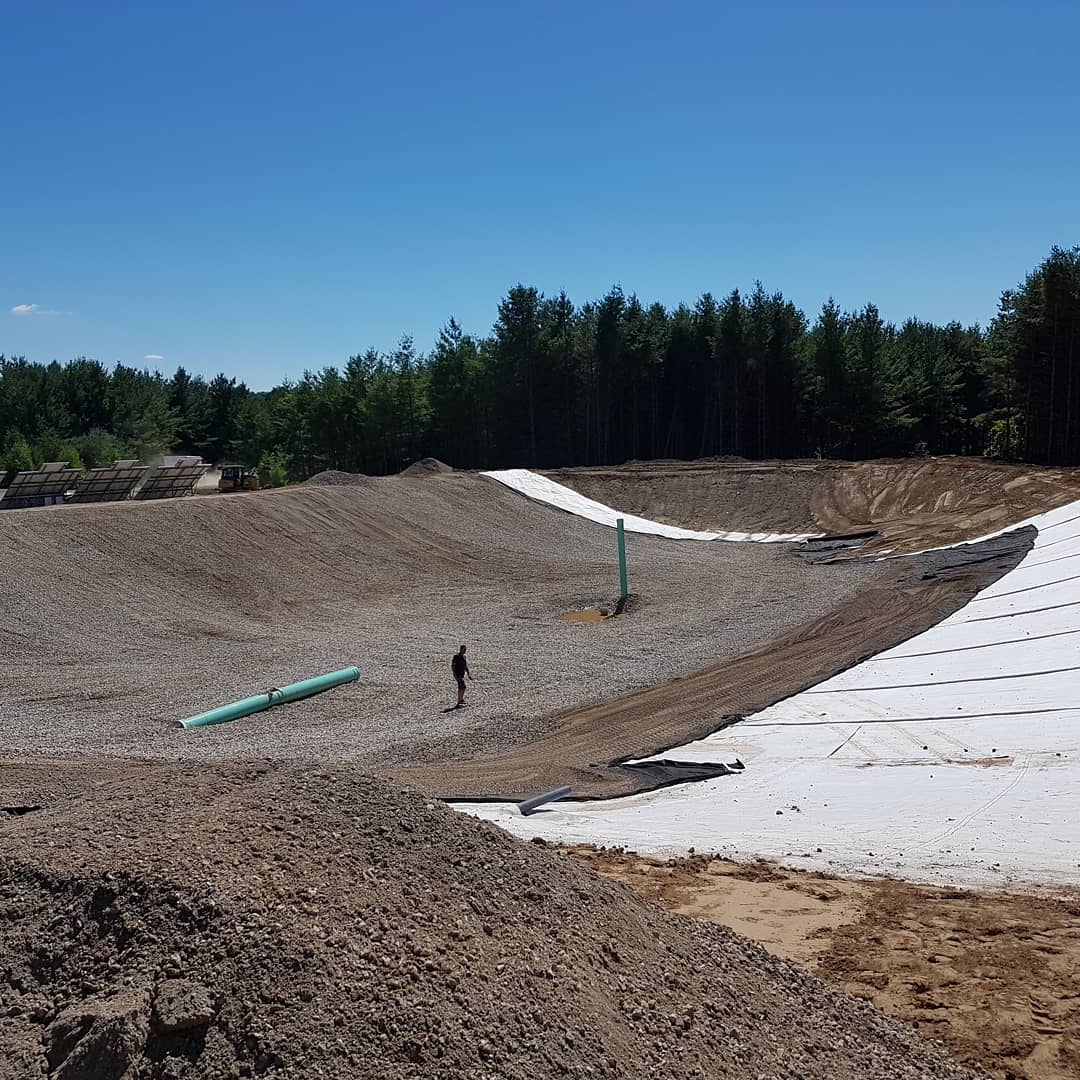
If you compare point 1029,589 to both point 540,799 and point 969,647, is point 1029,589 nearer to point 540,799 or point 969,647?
point 969,647

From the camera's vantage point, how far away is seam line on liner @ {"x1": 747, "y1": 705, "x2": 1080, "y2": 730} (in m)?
14.7

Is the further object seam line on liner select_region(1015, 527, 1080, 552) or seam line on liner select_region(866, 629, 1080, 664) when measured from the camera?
seam line on liner select_region(1015, 527, 1080, 552)

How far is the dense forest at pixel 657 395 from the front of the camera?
4972 centimetres

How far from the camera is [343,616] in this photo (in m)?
26.5

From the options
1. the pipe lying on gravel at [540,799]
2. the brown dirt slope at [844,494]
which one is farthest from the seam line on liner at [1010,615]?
the pipe lying on gravel at [540,799]

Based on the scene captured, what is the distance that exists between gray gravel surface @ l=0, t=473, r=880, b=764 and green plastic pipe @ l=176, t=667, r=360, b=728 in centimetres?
30

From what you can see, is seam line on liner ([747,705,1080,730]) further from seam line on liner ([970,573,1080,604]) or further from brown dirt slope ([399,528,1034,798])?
seam line on liner ([970,573,1080,604])

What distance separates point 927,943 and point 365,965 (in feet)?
14.9

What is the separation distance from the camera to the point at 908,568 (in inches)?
1122

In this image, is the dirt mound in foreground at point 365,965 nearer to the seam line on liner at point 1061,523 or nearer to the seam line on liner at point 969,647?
the seam line on liner at point 969,647

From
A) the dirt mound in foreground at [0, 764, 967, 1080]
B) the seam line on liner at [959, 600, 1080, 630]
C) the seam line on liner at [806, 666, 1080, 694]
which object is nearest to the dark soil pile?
the seam line on liner at [959, 600, 1080, 630]

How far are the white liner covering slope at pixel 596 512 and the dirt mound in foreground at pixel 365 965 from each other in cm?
3222

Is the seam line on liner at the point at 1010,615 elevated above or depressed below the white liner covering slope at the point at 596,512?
below

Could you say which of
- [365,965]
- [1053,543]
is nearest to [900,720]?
[365,965]
